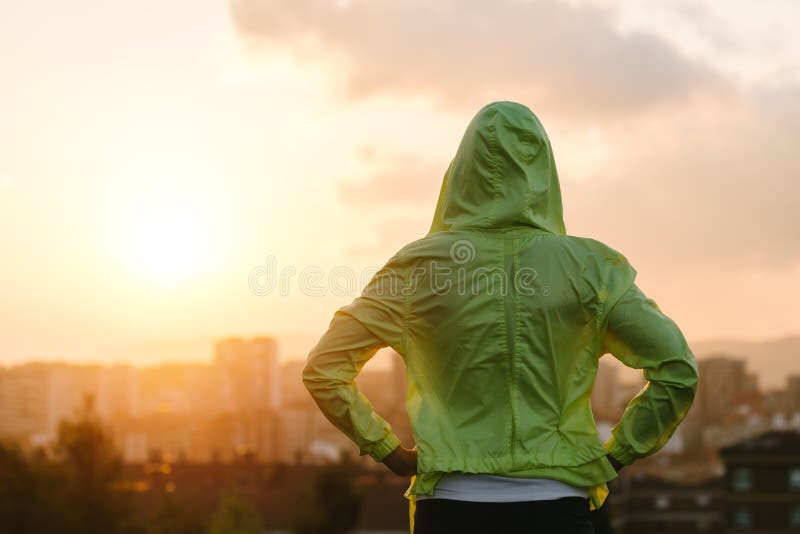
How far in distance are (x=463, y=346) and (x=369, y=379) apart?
97.0 metres

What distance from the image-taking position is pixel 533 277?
2766 millimetres

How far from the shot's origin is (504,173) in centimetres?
283

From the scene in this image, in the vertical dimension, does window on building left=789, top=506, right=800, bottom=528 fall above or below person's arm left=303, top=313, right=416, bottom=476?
below

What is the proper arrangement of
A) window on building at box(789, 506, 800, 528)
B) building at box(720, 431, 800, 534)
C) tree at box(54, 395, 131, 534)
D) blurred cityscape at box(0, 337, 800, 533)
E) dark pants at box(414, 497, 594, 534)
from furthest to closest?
building at box(720, 431, 800, 534) < window on building at box(789, 506, 800, 528) < blurred cityscape at box(0, 337, 800, 533) < tree at box(54, 395, 131, 534) < dark pants at box(414, 497, 594, 534)

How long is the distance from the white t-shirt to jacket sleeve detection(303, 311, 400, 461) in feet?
0.63

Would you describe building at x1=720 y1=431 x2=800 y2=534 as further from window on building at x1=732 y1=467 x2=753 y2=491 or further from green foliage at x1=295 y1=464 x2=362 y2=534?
green foliage at x1=295 y1=464 x2=362 y2=534

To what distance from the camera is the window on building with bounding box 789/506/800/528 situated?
6144 centimetres

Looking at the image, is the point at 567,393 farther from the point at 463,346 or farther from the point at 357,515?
the point at 357,515

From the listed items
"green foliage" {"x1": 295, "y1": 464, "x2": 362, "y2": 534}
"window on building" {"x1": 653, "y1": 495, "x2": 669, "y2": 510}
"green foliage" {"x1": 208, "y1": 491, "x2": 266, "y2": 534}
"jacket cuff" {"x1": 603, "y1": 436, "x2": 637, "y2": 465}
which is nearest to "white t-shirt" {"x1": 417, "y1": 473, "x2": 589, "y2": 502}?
"jacket cuff" {"x1": 603, "y1": 436, "x2": 637, "y2": 465}

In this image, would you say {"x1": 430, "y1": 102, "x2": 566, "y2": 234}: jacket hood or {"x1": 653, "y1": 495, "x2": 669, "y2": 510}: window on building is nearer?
{"x1": 430, "y1": 102, "x2": 566, "y2": 234}: jacket hood

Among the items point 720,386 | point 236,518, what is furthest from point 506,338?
point 720,386

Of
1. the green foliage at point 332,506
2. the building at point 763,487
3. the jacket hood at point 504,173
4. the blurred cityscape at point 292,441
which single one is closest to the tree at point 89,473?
the blurred cityscape at point 292,441

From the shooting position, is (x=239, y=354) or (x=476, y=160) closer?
(x=476, y=160)

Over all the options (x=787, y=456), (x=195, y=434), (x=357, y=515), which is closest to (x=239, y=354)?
(x=195, y=434)
